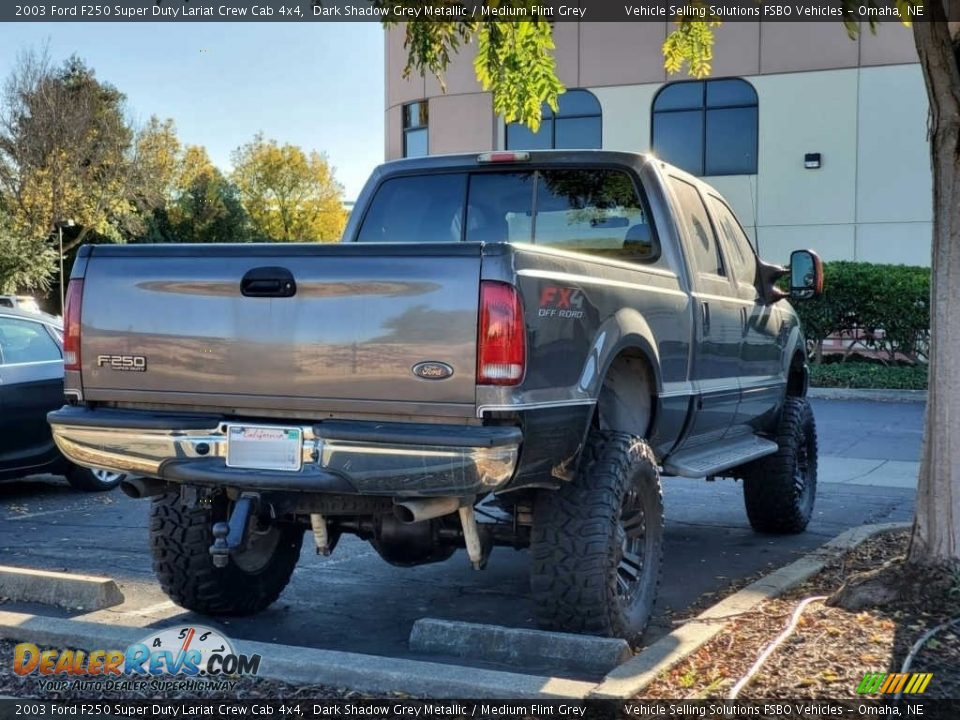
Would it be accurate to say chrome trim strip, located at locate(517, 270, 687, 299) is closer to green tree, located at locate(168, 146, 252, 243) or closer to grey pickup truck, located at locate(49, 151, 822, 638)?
grey pickup truck, located at locate(49, 151, 822, 638)

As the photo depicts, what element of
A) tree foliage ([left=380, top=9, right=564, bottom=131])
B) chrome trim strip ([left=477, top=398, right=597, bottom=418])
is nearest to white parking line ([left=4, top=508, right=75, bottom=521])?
tree foliage ([left=380, top=9, right=564, bottom=131])

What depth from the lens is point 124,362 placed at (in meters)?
4.61

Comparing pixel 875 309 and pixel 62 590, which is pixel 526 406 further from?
pixel 875 309

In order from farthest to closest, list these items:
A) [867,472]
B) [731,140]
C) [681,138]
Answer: [681,138], [731,140], [867,472]

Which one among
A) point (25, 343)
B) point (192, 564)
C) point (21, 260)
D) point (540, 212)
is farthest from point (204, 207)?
point (192, 564)

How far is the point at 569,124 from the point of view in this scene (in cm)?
2669

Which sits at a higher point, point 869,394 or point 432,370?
point 432,370

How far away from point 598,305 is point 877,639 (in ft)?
5.67

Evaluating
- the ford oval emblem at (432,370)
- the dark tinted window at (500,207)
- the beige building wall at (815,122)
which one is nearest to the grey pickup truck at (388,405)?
the ford oval emblem at (432,370)

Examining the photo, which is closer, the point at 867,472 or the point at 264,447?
the point at 264,447

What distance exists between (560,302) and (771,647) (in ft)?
5.15

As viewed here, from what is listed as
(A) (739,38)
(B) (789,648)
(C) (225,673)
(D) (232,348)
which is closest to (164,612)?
(C) (225,673)

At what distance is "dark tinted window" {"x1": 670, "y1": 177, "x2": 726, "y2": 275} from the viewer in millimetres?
6168

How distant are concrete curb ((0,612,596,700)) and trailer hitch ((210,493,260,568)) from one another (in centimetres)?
41
